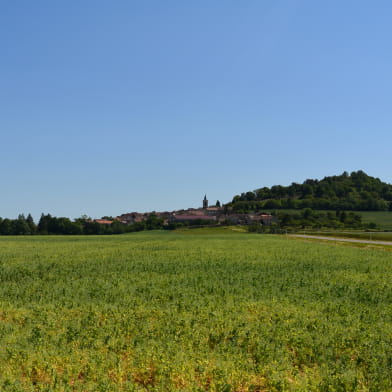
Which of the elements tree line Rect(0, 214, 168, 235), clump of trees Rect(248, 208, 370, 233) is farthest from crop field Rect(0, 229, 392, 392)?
tree line Rect(0, 214, 168, 235)

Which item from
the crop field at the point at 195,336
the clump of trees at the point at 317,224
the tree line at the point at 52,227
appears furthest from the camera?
the tree line at the point at 52,227

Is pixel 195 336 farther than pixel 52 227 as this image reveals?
No

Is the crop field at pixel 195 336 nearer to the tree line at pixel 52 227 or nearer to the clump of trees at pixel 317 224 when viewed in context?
the clump of trees at pixel 317 224

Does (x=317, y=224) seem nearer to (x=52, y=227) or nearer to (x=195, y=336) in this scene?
(x=52, y=227)

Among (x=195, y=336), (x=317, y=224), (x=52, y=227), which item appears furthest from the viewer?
(x=52, y=227)

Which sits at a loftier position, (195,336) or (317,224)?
Answer: (195,336)

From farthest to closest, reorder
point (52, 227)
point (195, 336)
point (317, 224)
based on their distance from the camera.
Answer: point (52, 227) → point (317, 224) → point (195, 336)

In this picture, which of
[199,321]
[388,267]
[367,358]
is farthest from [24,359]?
[388,267]

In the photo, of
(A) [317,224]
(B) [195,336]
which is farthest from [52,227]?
(B) [195,336]

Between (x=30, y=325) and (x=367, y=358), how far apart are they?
9.75m

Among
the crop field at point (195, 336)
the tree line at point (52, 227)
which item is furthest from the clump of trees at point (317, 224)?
the crop field at point (195, 336)

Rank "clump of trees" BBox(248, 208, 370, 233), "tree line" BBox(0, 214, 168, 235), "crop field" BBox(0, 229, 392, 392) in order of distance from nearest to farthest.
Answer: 1. "crop field" BBox(0, 229, 392, 392)
2. "clump of trees" BBox(248, 208, 370, 233)
3. "tree line" BBox(0, 214, 168, 235)

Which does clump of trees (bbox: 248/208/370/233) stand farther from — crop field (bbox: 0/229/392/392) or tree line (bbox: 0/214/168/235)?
crop field (bbox: 0/229/392/392)

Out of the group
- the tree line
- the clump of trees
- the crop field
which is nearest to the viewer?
the crop field
